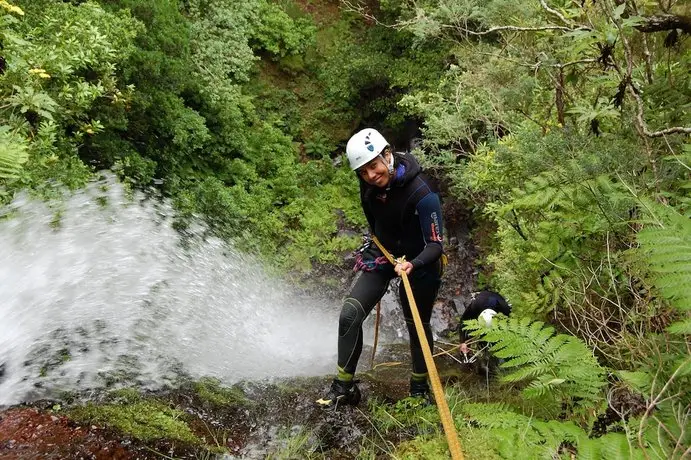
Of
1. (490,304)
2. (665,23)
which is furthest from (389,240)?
(665,23)

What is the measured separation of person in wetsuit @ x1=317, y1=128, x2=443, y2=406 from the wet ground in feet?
1.02

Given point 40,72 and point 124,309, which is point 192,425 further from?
point 40,72

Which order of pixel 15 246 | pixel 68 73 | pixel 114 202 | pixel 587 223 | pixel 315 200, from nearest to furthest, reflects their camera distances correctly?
pixel 587 223, pixel 15 246, pixel 68 73, pixel 114 202, pixel 315 200

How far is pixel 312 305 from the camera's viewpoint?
9211 millimetres

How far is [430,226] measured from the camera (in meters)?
4.02

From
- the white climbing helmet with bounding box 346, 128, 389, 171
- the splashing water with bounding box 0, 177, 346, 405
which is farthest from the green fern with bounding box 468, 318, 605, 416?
the splashing water with bounding box 0, 177, 346, 405

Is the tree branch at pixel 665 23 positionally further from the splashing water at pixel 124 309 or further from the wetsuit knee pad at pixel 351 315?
the splashing water at pixel 124 309

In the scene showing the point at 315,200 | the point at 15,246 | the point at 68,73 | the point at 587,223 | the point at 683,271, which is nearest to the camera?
the point at 683,271

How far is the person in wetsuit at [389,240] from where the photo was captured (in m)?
3.92

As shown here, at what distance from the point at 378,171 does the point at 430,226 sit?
59 cm

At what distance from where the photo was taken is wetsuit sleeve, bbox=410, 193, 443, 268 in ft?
13.1

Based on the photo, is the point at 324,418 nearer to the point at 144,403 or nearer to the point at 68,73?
the point at 144,403

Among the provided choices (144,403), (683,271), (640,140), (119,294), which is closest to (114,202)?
(119,294)

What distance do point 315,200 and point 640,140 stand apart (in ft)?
25.3
